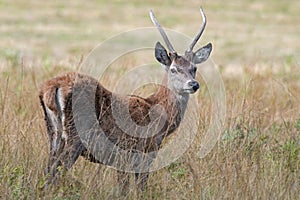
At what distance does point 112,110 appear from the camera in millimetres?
6652

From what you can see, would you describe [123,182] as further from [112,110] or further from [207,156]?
[207,156]

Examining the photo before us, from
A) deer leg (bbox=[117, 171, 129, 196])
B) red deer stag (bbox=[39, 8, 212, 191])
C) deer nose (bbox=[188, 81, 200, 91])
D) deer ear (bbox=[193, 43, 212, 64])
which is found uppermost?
deer ear (bbox=[193, 43, 212, 64])

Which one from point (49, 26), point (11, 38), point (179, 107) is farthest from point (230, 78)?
point (49, 26)

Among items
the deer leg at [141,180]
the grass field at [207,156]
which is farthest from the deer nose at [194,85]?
the deer leg at [141,180]

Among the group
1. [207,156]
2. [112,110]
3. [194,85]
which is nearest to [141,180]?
[112,110]

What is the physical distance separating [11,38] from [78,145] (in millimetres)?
16831

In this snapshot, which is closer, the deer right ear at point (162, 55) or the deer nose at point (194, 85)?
the deer nose at point (194, 85)

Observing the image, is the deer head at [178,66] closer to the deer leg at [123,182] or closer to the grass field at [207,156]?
the grass field at [207,156]

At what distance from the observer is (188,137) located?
7.14 meters

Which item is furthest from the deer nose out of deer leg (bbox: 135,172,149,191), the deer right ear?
deer leg (bbox: 135,172,149,191)

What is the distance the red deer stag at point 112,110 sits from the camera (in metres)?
6.30

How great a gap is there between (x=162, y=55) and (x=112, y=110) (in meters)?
0.86

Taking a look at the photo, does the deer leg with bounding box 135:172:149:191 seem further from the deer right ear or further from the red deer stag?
the deer right ear

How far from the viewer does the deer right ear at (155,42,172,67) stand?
23.5 ft
